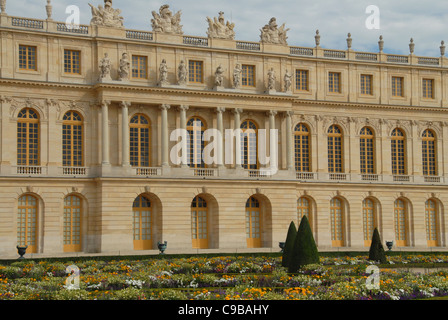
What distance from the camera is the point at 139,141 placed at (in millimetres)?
49125

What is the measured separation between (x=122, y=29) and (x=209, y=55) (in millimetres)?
6742

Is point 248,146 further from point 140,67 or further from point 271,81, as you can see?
point 140,67

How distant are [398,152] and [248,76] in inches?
579

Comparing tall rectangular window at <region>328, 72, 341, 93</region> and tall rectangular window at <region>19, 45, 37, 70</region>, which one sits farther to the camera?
tall rectangular window at <region>328, 72, 341, 93</region>

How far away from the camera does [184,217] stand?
48688 mm

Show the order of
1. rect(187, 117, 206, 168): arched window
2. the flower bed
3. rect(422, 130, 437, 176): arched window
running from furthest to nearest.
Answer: rect(422, 130, 437, 176): arched window → rect(187, 117, 206, 168): arched window → the flower bed

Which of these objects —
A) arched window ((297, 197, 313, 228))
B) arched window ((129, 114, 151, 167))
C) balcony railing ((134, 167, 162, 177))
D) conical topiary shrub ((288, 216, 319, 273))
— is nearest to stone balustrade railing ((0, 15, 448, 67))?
arched window ((129, 114, 151, 167))

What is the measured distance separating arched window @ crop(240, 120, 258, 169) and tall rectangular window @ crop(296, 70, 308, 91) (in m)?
5.69

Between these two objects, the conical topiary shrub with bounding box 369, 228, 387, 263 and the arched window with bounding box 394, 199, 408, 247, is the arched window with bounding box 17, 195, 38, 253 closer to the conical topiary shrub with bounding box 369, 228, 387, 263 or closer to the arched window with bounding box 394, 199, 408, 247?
the conical topiary shrub with bounding box 369, 228, 387, 263

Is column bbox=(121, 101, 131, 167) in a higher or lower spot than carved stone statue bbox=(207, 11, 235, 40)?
lower

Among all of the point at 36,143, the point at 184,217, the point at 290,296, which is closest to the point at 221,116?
the point at 184,217

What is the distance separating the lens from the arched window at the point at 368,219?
182ft

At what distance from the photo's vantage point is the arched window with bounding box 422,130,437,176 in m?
58.4

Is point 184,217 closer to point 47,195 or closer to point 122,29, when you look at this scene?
point 47,195
